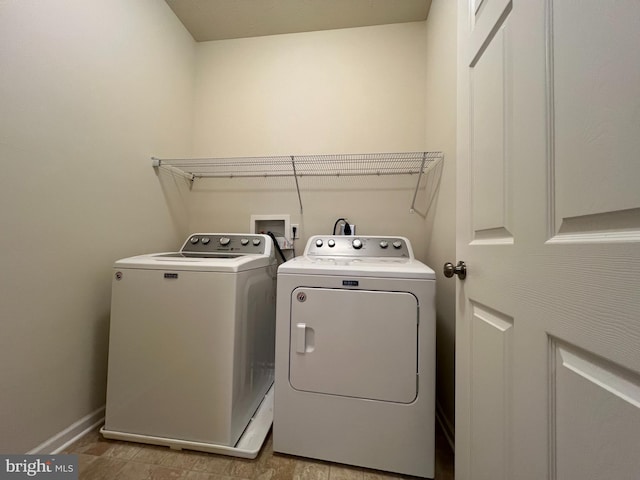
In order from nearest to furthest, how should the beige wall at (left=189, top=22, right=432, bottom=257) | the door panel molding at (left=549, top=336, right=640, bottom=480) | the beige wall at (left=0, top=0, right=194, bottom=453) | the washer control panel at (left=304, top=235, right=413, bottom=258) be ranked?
1. the door panel molding at (left=549, top=336, right=640, bottom=480)
2. the beige wall at (left=0, top=0, right=194, bottom=453)
3. the washer control panel at (left=304, top=235, right=413, bottom=258)
4. the beige wall at (left=189, top=22, right=432, bottom=257)

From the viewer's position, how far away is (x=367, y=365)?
3.36ft

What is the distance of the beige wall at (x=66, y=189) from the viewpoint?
0.94 metres

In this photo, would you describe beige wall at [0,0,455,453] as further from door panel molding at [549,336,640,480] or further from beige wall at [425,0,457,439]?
door panel molding at [549,336,640,480]

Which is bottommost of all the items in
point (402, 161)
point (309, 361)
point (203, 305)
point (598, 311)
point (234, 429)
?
point (234, 429)

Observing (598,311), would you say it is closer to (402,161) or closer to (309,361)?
(309,361)

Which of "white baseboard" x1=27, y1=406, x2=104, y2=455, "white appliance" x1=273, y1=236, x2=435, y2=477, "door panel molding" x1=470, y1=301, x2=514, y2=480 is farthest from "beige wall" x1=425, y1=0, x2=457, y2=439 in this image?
"white baseboard" x1=27, y1=406, x2=104, y2=455

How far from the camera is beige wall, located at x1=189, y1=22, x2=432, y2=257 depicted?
1.80 m

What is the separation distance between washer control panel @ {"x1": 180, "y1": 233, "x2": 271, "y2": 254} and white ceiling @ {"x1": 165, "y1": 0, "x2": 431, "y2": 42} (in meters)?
1.65

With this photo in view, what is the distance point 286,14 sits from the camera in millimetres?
1747

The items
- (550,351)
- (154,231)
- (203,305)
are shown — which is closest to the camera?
(550,351)

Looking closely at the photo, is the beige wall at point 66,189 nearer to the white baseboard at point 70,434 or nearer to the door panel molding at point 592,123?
the white baseboard at point 70,434

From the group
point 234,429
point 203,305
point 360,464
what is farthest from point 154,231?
point 360,464

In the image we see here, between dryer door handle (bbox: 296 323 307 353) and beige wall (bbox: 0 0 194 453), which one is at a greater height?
beige wall (bbox: 0 0 194 453)

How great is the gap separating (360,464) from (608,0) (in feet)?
5.02
